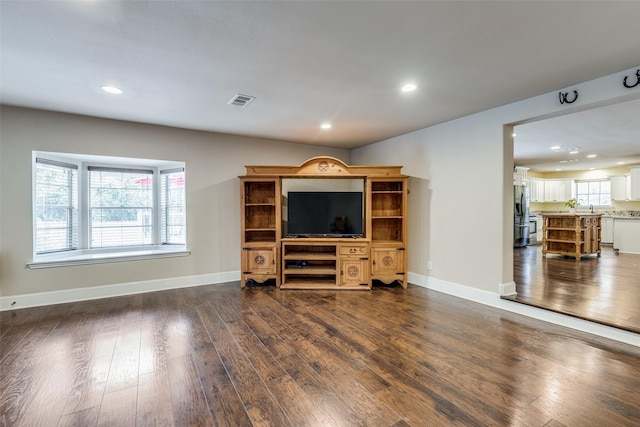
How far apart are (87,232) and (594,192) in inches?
520

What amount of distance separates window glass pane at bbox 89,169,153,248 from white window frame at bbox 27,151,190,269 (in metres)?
0.07

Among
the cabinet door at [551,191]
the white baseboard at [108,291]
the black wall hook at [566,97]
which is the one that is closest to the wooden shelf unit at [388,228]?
the black wall hook at [566,97]

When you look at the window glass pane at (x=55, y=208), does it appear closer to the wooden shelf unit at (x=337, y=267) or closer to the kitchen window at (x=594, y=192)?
the wooden shelf unit at (x=337, y=267)

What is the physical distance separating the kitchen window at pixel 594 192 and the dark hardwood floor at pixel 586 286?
313 centimetres

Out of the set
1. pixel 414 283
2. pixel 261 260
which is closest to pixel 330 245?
pixel 261 260

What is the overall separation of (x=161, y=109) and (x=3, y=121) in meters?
1.84

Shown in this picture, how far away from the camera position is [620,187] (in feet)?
27.5

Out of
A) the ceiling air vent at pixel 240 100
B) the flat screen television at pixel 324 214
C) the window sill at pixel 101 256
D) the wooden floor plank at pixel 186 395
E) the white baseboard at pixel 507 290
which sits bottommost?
the wooden floor plank at pixel 186 395

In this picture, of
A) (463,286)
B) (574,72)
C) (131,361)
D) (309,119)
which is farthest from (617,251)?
(131,361)

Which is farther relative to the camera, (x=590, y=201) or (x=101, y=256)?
(x=590, y=201)

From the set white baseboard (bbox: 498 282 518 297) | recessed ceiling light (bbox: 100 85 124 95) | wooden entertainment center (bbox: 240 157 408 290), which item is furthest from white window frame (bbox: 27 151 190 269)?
white baseboard (bbox: 498 282 518 297)

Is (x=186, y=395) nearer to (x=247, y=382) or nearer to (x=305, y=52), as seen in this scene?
(x=247, y=382)

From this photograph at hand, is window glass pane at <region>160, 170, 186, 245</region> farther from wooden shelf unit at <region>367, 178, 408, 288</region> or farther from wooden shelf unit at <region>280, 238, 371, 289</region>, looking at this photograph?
wooden shelf unit at <region>367, 178, 408, 288</region>

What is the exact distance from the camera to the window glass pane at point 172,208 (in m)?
4.80
